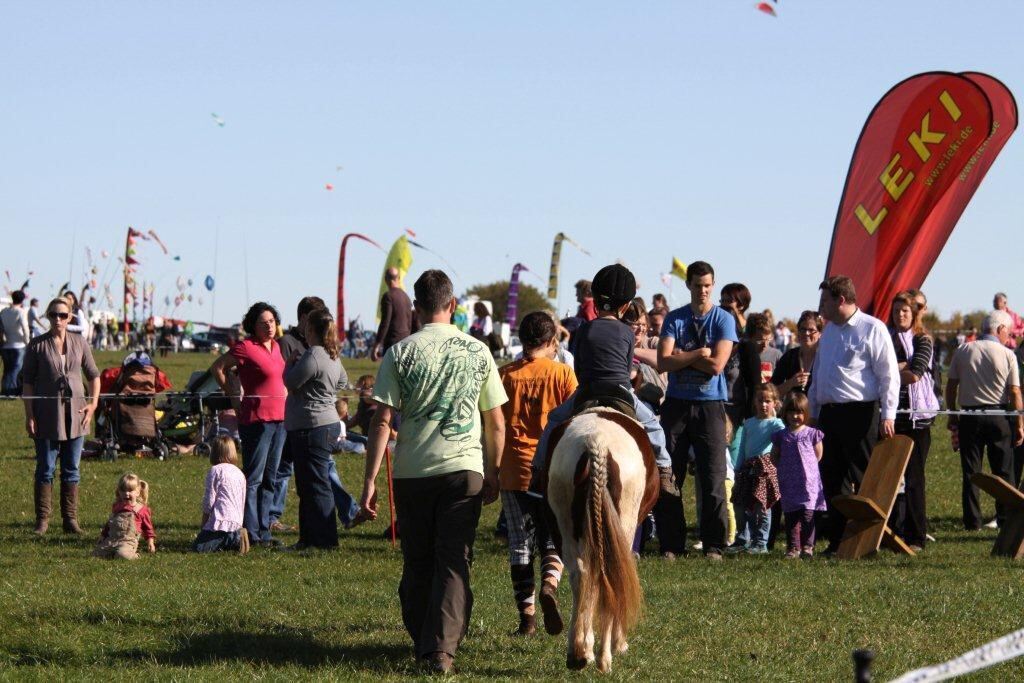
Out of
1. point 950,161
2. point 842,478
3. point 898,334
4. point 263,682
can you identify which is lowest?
point 263,682

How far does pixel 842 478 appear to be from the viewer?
1091cm

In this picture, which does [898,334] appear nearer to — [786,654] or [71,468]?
[786,654]

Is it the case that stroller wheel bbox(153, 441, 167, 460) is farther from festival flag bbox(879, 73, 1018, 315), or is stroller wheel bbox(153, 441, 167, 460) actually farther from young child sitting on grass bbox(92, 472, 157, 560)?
festival flag bbox(879, 73, 1018, 315)

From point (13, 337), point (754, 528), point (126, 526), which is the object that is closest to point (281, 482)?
point (126, 526)

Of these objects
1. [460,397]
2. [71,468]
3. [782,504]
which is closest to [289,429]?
[71,468]

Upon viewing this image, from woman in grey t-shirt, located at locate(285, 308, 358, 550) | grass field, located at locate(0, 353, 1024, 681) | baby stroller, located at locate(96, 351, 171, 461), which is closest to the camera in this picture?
grass field, located at locate(0, 353, 1024, 681)

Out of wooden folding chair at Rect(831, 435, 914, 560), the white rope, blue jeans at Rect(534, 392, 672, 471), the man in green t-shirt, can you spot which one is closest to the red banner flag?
wooden folding chair at Rect(831, 435, 914, 560)

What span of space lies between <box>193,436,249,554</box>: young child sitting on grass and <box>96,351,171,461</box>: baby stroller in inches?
292

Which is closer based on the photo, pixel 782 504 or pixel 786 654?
pixel 786 654

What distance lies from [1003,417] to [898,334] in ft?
7.03

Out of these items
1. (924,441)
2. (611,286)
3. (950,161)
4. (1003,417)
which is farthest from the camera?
(950,161)

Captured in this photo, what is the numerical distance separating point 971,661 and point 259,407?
28.1ft

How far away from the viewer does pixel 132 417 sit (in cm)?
1888

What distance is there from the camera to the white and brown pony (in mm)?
6578
